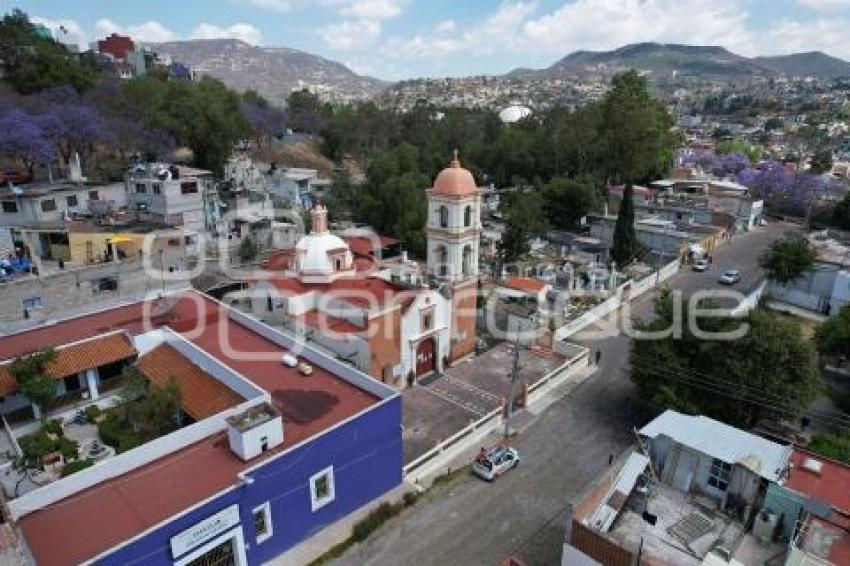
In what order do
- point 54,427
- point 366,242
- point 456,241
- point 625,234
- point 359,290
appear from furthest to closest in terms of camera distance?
point 625,234 < point 366,242 < point 456,241 < point 359,290 < point 54,427

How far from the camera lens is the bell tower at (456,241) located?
1007 inches

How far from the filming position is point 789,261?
37.2 m

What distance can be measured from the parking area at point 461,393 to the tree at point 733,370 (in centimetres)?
547

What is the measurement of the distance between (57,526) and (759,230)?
63.7 metres

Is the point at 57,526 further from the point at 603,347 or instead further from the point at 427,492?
the point at 603,347

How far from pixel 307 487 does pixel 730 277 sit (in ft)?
121

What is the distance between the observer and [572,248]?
50875 millimetres

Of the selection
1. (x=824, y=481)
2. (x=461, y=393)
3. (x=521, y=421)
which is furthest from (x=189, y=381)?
(x=824, y=481)

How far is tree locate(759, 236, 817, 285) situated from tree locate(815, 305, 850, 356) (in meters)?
9.69

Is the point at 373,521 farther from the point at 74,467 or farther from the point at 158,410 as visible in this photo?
the point at 74,467

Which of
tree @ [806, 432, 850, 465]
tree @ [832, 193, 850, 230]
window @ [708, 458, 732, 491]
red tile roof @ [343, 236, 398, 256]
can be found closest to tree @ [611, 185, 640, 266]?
red tile roof @ [343, 236, 398, 256]

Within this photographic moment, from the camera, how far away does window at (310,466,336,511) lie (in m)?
17.0

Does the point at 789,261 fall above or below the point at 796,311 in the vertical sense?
above

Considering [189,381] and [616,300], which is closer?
[189,381]
